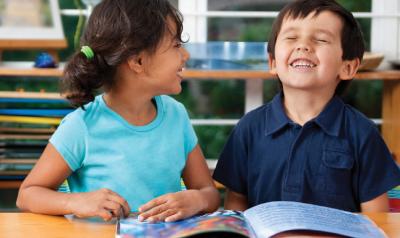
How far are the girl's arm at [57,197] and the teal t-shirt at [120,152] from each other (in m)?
0.03

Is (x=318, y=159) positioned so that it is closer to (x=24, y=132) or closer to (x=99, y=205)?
(x=99, y=205)

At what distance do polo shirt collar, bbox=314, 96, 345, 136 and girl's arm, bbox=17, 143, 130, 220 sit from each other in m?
0.52

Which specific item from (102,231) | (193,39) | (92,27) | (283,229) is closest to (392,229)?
(283,229)

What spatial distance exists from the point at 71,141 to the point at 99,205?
22 centimetres

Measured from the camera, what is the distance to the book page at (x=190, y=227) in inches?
36.8

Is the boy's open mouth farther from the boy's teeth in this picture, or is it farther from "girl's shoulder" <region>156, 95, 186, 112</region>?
"girl's shoulder" <region>156, 95, 186, 112</region>

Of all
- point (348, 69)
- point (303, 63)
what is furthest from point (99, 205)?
point (348, 69)

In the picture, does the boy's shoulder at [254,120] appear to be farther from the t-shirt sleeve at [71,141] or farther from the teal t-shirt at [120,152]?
the t-shirt sleeve at [71,141]

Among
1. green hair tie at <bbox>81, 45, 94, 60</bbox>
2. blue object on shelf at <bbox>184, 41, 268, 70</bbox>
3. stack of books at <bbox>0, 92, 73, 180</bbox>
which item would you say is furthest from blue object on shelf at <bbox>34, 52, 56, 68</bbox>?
green hair tie at <bbox>81, 45, 94, 60</bbox>

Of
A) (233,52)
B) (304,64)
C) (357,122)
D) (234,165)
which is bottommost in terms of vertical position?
(233,52)

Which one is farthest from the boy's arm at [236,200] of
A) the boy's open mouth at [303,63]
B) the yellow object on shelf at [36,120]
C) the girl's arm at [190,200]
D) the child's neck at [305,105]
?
the yellow object on shelf at [36,120]

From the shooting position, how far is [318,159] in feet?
4.73

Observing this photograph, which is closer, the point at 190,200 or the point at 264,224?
the point at 264,224

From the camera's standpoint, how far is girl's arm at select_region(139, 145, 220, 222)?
110 cm
